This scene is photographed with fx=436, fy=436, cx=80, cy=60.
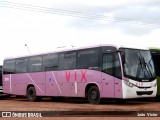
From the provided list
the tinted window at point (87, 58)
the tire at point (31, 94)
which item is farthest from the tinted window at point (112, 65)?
the tire at point (31, 94)

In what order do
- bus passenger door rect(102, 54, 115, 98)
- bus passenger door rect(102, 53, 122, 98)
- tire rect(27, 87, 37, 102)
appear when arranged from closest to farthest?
bus passenger door rect(102, 53, 122, 98) → bus passenger door rect(102, 54, 115, 98) → tire rect(27, 87, 37, 102)

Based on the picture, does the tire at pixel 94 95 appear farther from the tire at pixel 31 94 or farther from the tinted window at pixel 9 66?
the tinted window at pixel 9 66

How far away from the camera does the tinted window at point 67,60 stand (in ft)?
75.0

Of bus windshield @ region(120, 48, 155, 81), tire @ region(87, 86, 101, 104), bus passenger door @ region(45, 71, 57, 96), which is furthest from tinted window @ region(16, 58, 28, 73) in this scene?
bus windshield @ region(120, 48, 155, 81)

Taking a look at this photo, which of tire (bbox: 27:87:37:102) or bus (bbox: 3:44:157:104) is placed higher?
bus (bbox: 3:44:157:104)

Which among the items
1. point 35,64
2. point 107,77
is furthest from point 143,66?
point 35,64

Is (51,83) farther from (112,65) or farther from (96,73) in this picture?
(112,65)

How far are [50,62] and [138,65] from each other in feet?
20.5

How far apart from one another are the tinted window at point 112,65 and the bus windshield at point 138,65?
1.08 feet

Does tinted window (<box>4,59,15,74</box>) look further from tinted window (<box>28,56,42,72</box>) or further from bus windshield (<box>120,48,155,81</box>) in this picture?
bus windshield (<box>120,48,155,81</box>)

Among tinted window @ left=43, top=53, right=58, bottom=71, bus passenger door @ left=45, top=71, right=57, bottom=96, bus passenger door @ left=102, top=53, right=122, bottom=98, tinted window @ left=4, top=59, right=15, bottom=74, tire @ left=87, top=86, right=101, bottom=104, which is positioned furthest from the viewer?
tinted window @ left=4, top=59, right=15, bottom=74

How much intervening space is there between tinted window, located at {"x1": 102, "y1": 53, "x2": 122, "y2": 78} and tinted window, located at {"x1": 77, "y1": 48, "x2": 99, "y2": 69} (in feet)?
1.93

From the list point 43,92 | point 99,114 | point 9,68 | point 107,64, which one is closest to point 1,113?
point 99,114

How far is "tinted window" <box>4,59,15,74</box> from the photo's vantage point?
1150 inches
